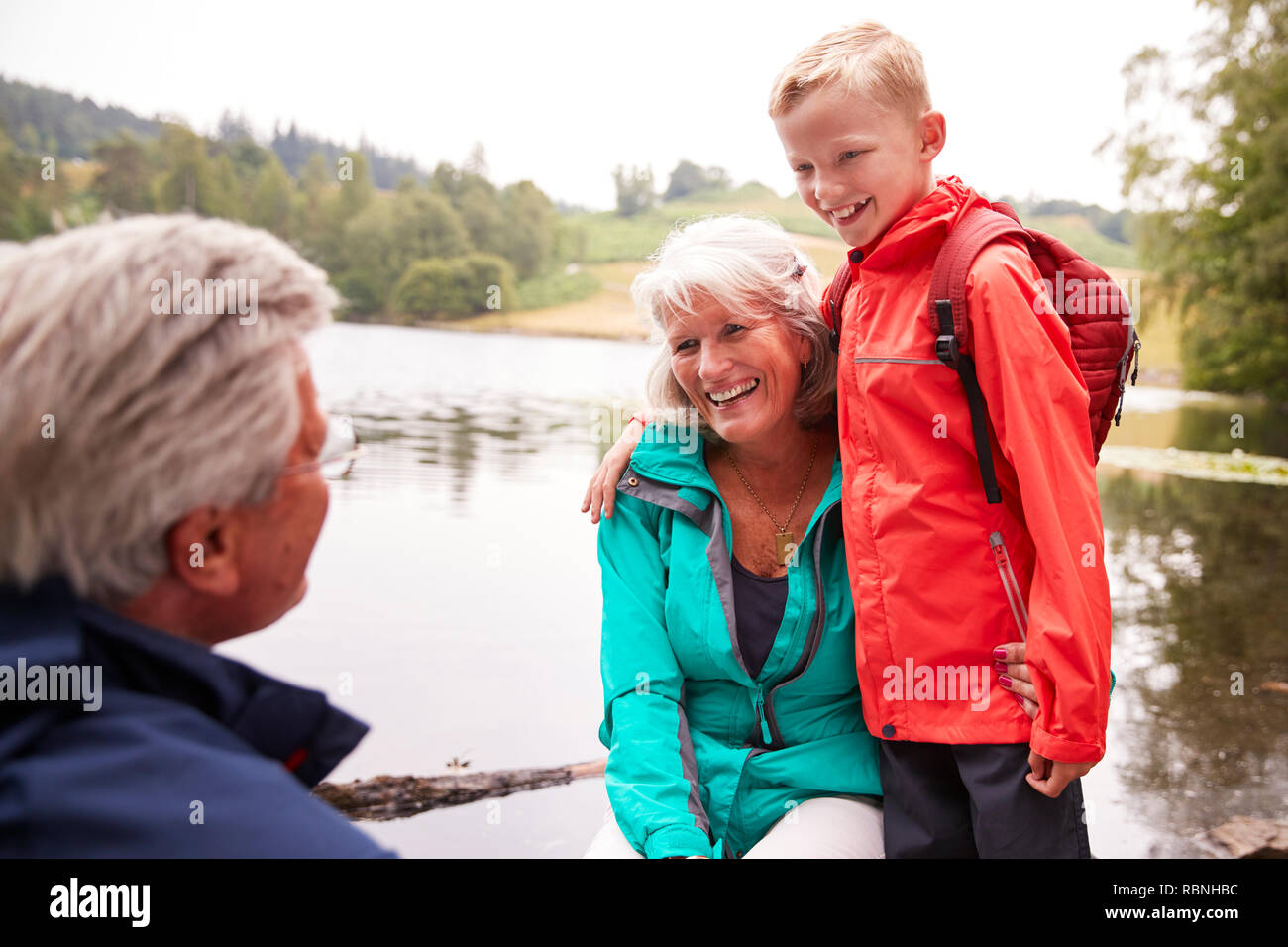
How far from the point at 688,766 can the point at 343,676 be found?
12.6 feet

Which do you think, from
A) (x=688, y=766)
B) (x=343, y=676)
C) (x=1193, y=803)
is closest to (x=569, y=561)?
(x=343, y=676)

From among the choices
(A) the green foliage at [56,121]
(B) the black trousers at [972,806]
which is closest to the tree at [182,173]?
(A) the green foliage at [56,121]

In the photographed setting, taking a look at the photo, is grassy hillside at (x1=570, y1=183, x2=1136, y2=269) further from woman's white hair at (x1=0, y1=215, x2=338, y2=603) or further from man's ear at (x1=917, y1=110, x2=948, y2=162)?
woman's white hair at (x1=0, y1=215, x2=338, y2=603)

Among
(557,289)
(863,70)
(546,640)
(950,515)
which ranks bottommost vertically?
(546,640)

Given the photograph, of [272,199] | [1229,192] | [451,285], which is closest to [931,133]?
[1229,192]

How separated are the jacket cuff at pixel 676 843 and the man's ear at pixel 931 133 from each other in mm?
1582

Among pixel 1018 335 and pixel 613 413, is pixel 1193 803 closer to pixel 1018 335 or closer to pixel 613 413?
pixel 1018 335

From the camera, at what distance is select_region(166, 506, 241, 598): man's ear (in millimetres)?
1071

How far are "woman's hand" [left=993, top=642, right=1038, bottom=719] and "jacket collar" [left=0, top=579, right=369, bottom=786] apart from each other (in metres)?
1.30

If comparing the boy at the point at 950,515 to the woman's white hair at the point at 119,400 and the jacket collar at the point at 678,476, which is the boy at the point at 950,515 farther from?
the woman's white hair at the point at 119,400

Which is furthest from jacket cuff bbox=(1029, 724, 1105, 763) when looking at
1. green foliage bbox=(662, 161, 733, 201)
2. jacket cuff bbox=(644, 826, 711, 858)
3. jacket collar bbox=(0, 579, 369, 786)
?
green foliage bbox=(662, 161, 733, 201)

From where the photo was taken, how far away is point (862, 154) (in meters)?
2.21

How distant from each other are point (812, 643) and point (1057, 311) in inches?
34.0

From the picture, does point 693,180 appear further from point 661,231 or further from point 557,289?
point 557,289
